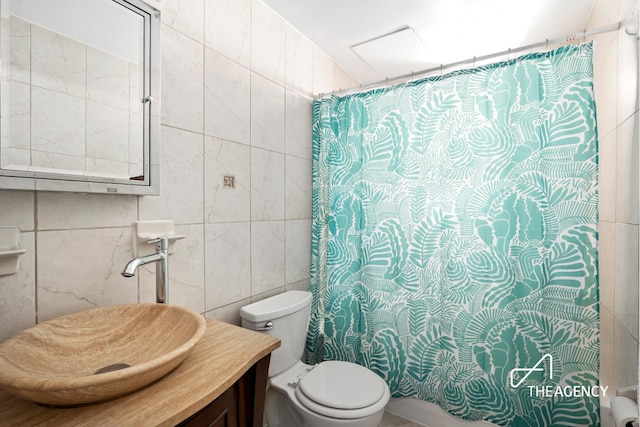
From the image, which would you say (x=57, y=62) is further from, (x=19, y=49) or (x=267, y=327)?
(x=267, y=327)

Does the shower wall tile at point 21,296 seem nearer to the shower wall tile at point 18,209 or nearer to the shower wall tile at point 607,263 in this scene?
the shower wall tile at point 18,209

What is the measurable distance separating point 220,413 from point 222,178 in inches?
37.5

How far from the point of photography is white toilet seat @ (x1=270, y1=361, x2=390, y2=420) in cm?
126

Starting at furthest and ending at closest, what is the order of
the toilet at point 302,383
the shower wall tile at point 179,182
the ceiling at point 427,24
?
the ceiling at point 427,24, the toilet at point 302,383, the shower wall tile at point 179,182

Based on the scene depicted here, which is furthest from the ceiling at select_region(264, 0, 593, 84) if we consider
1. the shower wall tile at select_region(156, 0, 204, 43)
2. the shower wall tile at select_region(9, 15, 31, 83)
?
the shower wall tile at select_region(9, 15, 31, 83)

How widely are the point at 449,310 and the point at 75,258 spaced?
63.0 inches

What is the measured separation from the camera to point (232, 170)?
1455mm

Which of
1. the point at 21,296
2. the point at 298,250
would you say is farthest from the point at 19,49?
the point at 298,250

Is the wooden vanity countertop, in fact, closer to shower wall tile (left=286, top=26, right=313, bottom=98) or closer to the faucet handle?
the faucet handle

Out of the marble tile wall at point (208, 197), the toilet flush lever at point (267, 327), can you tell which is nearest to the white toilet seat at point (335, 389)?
the toilet flush lever at point (267, 327)

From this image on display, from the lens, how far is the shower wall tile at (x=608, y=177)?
1.20 meters

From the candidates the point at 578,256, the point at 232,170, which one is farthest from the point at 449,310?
the point at 232,170

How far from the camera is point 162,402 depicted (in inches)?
24.6

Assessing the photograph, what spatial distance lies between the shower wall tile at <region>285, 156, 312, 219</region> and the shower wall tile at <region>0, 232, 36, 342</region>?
1151 mm
